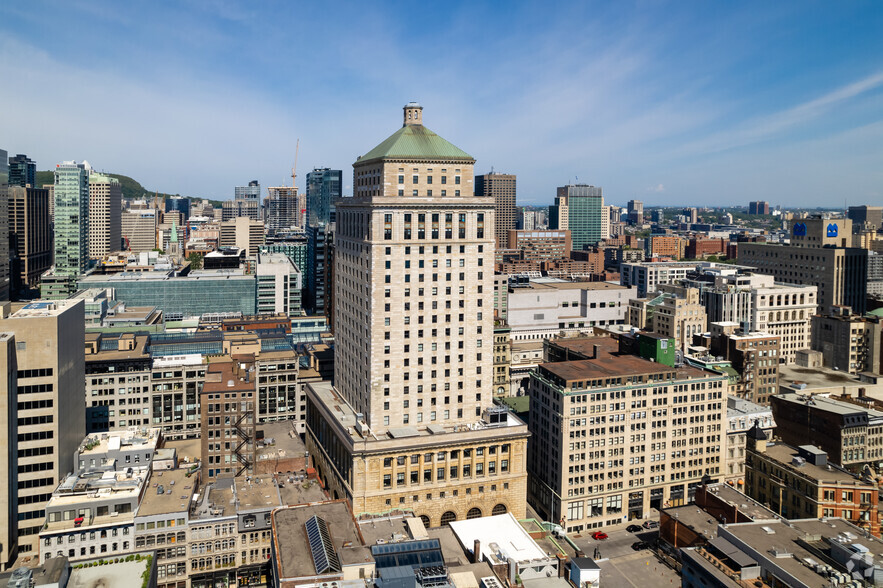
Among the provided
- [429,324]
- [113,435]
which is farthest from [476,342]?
[113,435]

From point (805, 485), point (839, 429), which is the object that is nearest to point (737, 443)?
point (839, 429)

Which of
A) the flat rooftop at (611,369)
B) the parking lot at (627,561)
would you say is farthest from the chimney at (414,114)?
the parking lot at (627,561)

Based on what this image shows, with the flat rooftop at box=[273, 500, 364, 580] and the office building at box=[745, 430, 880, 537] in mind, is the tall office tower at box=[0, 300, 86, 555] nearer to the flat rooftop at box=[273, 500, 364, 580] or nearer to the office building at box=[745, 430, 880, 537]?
the flat rooftop at box=[273, 500, 364, 580]

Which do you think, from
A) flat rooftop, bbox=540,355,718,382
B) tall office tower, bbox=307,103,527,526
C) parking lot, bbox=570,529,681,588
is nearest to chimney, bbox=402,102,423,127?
tall office tower, bbox=307,103,527,526

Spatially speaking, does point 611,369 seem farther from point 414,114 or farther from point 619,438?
point 414,114

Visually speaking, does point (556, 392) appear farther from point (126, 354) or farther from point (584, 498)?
point (126, 354)
